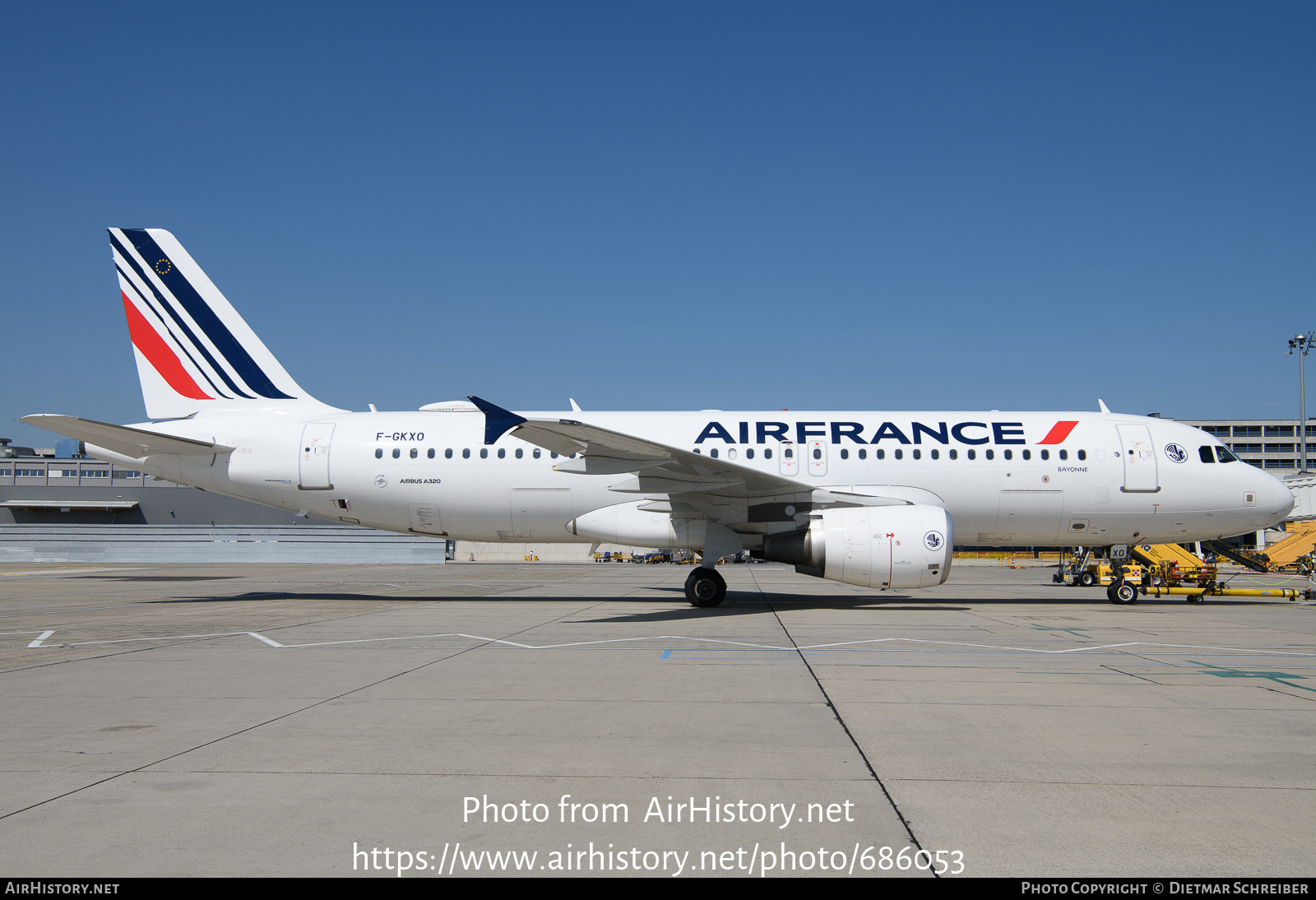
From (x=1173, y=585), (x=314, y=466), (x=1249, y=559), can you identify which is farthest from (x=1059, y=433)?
(x=1249, y=559)

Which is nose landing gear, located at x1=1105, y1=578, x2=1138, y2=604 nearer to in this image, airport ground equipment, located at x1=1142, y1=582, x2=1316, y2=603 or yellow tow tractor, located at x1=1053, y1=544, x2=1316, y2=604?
yellow tow tractor, located at x1=1053, y1=544, x2=1316, y2=604

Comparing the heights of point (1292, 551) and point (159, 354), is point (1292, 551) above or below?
below

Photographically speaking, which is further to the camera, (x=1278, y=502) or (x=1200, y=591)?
(x=1200, y=591)

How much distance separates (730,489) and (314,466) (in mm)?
8709

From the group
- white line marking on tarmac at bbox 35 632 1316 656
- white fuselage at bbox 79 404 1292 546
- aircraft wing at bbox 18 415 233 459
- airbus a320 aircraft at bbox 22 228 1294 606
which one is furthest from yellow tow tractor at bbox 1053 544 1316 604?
aircraft wing at bbox 18 415 233 459

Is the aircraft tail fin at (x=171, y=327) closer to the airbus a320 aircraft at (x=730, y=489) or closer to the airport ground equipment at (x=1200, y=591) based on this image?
the airbus a320 aircraft at (x=730, y=489)

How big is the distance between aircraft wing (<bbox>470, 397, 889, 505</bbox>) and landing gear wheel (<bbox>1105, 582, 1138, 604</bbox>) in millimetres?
5300

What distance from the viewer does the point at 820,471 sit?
16.6 metres

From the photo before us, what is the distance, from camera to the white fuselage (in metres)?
16.6

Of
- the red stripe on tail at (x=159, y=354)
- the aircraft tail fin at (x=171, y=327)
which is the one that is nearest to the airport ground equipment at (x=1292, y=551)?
the aircraft tail fin at (x=171, y=327)

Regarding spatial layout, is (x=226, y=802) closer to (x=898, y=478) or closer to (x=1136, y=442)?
(x=898, y=478)

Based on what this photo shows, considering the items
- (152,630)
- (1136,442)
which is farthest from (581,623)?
(1136,442)

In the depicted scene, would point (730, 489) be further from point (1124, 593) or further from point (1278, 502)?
point (1278, 502)
